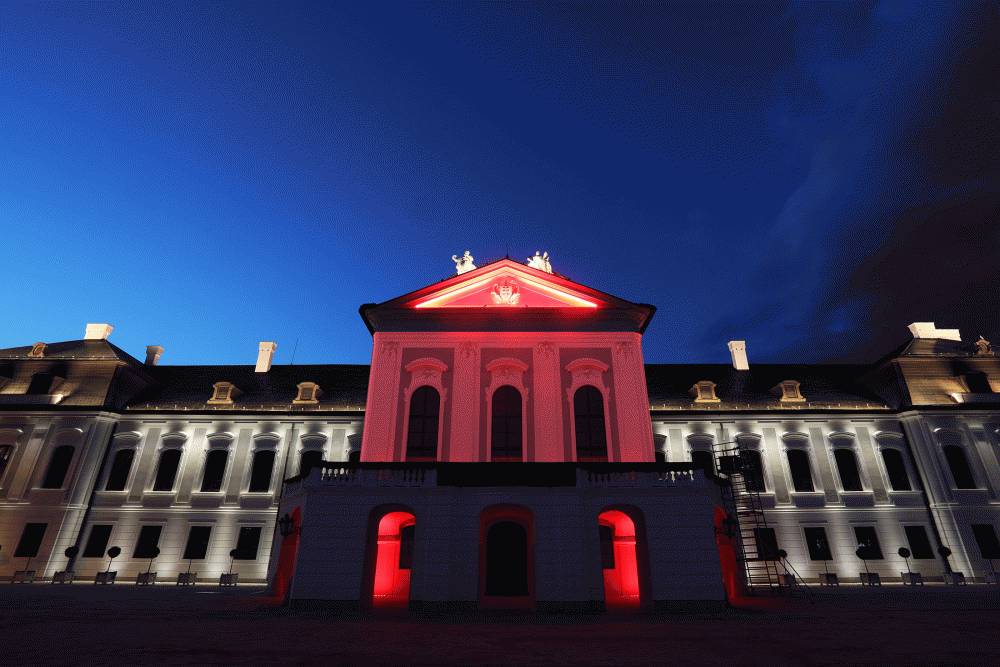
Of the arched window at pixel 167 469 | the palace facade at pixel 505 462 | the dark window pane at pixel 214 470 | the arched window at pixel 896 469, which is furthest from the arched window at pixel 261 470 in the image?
the arched window at pixel 896 469

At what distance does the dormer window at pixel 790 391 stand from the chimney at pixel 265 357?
32.1m

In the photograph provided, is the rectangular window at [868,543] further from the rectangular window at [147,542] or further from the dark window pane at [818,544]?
the rectangular window at [147,542]

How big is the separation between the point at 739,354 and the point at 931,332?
436 inches

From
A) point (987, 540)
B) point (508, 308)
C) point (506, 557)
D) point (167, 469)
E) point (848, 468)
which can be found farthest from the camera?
point (167, 469)

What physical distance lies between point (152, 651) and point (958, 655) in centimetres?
1254

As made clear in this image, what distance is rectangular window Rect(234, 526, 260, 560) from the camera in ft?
87.9

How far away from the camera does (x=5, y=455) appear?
27.9 meters

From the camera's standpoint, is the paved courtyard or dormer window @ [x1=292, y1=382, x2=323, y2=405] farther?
dormer window @ [x1=292, y1=382, x2=323, y2=405]

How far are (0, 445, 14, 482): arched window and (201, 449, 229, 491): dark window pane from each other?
9.84m

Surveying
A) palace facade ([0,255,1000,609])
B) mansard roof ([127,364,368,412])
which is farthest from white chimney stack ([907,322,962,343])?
mansard roof ([127,364,368,412])

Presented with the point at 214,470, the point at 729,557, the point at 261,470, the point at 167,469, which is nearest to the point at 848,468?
the point at 729,557

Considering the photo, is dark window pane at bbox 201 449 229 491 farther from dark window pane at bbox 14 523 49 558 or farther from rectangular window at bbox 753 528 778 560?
rectangular window at bbox 753 528 778 560

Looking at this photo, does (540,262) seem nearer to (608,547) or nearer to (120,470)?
(608,547)

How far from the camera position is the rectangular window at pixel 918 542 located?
26031 millimetres
